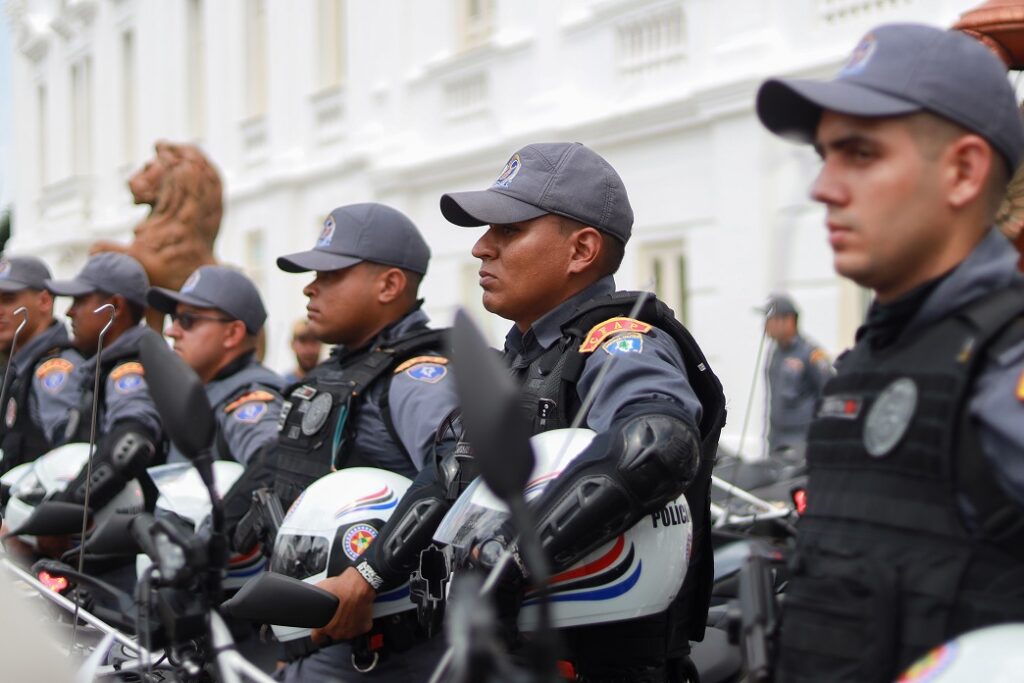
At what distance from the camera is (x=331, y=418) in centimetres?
363

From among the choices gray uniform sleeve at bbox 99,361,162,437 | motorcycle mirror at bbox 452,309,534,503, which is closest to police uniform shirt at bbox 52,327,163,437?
gray uniform sleeve at bbox 99,361,162,437

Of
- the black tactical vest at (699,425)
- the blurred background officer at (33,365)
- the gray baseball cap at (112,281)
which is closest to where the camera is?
the black tactical vest at (699,425)

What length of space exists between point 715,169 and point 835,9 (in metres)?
1.55

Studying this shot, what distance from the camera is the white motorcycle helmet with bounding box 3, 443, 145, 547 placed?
4.45m

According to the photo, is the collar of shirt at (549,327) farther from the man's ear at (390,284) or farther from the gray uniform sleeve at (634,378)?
the man's ear at (390,284)

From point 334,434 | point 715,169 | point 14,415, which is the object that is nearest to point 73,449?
point 14,415

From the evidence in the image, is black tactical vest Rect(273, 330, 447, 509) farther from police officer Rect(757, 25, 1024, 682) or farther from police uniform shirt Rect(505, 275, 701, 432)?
police officer Rect(757, 25, 1024, 682)

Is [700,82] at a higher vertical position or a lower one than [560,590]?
higher

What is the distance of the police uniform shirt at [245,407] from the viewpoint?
4418 mm

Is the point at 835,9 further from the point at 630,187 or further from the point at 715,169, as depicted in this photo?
the point at 630,187

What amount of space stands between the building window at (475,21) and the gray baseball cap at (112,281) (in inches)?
335

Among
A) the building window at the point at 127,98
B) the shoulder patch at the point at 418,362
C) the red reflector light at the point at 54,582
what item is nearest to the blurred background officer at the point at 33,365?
the red reflector light at the point at 54,582

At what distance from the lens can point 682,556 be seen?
251 centimetres

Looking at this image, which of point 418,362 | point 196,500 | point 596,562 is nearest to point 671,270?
point 196,500
